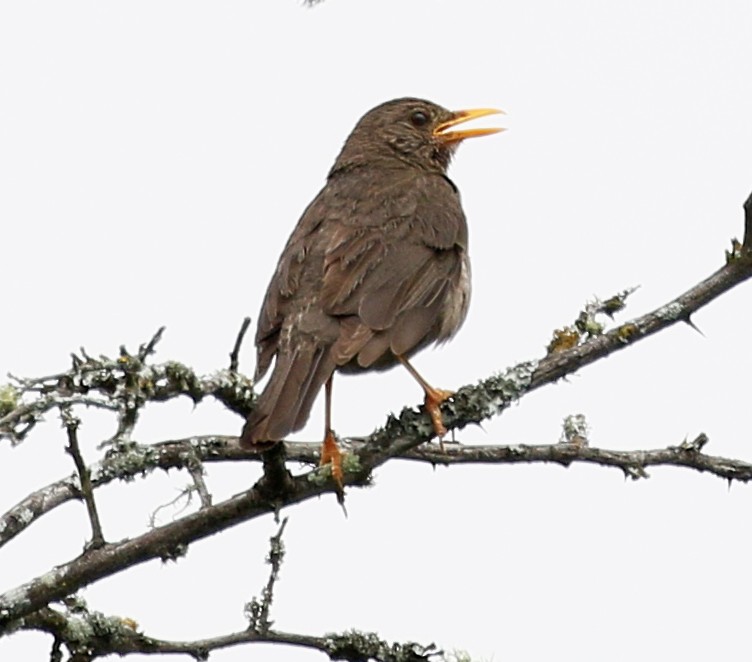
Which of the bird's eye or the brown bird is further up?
the bird's eye

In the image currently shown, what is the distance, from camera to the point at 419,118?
333 inches

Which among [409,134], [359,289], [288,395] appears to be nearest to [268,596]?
[288,395]

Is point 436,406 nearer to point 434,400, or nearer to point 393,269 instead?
point 434,400

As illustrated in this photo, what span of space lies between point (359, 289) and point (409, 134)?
8.17 feet

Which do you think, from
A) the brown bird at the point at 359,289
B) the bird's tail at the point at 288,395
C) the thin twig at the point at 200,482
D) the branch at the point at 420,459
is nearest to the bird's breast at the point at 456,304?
the brown bird at the point at 359,289

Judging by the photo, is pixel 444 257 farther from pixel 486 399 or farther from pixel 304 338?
pixel 486 399

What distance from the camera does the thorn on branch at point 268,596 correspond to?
4629 mm

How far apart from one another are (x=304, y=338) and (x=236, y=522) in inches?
49.8

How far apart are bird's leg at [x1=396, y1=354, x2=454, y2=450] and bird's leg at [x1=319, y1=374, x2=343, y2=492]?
0.34 m

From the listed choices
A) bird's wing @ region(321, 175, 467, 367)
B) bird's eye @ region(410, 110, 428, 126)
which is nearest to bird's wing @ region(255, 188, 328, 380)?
bird's wing @ region(321, 175, 467, 367)

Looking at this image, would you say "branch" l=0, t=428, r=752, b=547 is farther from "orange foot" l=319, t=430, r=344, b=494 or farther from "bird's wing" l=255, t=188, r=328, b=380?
"bird's wing" l=255, t=188, r=328, b=380

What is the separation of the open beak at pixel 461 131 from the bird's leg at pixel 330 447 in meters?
2.69

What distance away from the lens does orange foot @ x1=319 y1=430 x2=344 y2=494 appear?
185 inches

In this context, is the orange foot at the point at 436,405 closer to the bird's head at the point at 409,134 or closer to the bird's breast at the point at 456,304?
the bird's breast at the point at 456,304
